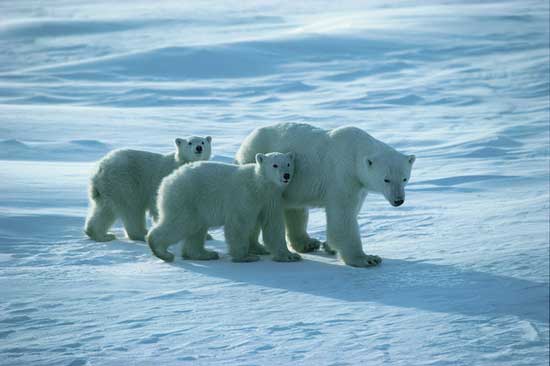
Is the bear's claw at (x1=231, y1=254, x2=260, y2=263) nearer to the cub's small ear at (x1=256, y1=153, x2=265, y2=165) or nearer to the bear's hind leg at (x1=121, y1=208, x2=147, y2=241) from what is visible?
the cub's small ear at (x1=256, y1=153, x2=265, y2=165)

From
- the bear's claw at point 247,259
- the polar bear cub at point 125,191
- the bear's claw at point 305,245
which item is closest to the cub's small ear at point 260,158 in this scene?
the bear's claw at point 247,259

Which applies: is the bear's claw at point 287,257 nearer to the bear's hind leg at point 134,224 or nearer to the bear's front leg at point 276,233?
the bear's front leg at point 276,233

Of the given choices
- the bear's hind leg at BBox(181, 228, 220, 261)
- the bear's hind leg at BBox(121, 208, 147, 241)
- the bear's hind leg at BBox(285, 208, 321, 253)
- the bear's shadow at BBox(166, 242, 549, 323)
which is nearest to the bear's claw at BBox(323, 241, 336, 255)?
the bear's hind leg at BBox(285, 208, 321, 253)

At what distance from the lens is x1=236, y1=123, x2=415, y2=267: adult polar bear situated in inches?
230

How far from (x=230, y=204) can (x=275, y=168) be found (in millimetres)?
434

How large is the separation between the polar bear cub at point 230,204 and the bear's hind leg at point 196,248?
0.20 ft

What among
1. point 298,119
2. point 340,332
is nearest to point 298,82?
point 298,119

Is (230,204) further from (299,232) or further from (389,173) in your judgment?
(389,173)

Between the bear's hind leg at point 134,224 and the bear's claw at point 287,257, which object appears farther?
the bear's hind leg at point 134,224

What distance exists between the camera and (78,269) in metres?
5.91

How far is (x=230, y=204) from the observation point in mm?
6082

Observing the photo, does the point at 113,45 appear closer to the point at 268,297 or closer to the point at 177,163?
the point at 177,163

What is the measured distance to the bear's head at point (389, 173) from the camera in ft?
18.9

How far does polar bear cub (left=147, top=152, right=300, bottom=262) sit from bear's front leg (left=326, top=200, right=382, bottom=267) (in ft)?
1.22
